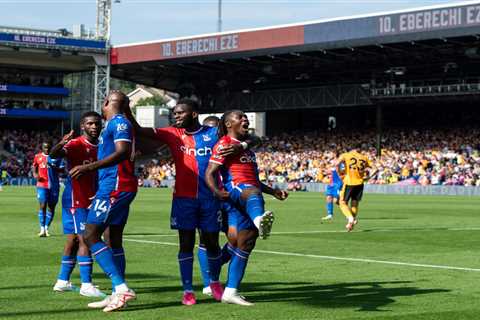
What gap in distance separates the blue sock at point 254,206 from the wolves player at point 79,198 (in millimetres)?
1936

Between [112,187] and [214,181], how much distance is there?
108cm

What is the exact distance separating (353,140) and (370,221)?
43510mm

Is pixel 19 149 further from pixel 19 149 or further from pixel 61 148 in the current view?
pixel 61 148

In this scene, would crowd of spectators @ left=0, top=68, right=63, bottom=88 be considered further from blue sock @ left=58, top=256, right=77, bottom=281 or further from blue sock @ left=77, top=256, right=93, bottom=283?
blue sock @ left=77, top=256, right=93, bottom=283

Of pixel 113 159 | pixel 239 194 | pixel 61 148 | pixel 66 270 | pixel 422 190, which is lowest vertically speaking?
pixel 422 190

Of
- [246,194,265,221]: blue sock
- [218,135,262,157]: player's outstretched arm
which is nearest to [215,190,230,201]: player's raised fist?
[246,194,265,221]: blue sock

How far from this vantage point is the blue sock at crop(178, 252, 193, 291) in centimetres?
956

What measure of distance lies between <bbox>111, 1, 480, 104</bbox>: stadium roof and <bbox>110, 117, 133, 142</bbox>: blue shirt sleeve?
153ft

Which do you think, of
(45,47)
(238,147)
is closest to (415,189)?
(45,47)

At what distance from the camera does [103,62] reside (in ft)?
244

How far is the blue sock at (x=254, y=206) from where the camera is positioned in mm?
9656

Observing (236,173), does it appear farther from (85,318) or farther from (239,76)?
(239,76)

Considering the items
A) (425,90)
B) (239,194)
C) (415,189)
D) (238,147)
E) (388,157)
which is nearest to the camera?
(238,147)

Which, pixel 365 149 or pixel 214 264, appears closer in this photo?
pixel 214 264
